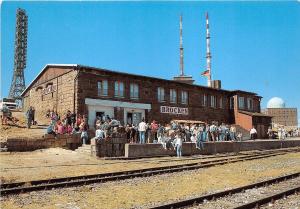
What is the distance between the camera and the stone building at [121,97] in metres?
30.4

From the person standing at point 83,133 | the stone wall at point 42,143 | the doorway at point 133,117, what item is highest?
the doorway at point 133,117

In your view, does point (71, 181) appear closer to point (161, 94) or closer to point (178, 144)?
point (178, 144)

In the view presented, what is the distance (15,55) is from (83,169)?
56.2 meters

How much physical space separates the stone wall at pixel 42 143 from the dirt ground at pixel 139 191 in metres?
10.3

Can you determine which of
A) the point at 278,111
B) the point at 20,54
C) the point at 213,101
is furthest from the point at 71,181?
the point at 278,111

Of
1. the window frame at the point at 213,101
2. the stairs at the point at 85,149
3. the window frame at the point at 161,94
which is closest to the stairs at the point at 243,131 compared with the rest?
the window frame at the point at 213,101

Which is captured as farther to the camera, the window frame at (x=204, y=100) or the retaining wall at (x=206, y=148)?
the window frame at (x=204, y=100)

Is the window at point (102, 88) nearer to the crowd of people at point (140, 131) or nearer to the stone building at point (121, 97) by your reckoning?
the stone building at point (121, 97)

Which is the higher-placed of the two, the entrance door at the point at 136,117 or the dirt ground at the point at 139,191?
the entrance door at the point at 136,117

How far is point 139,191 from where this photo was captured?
1136 cm

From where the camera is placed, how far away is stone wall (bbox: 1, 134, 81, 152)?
21.3 metres

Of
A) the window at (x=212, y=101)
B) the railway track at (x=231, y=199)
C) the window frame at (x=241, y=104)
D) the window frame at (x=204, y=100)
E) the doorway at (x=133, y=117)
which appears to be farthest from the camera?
the window frame at (x=241, y=104)

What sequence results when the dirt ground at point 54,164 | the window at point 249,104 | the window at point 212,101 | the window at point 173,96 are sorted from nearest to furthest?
the dirt ground at point 54,164 < the window at point 173,96 < the window at point 212,101 < the window at point 249,104

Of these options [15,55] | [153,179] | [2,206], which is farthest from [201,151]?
[15,55]
